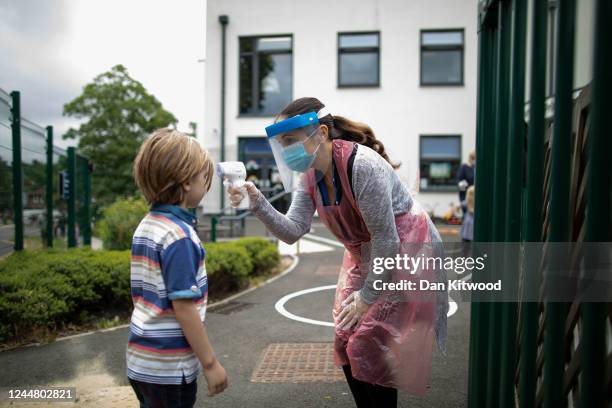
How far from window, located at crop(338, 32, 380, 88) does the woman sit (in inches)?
585

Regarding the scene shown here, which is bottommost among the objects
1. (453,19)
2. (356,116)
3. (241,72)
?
(356,116)

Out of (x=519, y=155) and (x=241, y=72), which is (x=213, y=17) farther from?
(x=519, y=155)

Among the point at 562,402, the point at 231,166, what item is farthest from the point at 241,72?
the point at 562,402

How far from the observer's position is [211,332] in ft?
15.9

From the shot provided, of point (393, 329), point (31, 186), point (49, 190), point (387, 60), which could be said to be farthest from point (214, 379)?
point (387, 60)

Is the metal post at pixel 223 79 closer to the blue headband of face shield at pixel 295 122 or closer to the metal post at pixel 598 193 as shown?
the blue headband of face shield at pixel 295 122

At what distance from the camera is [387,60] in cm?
1650

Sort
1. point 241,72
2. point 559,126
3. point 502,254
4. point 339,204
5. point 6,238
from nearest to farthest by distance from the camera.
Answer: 1. point 559,126
2. point 502,254
3. point 339,204
4. point 6,238
5. point 241,72

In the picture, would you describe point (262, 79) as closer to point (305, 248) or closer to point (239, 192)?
point (305, 248)

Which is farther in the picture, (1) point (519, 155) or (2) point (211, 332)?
(2) point (211, 332)

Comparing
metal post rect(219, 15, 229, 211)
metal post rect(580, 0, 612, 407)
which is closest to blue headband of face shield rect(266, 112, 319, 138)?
metal post rect(580, 0, 612, 407)

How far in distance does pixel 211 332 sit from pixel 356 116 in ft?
41.9

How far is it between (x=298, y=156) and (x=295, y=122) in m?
0.18

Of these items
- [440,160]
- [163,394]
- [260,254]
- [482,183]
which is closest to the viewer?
[163,394]
